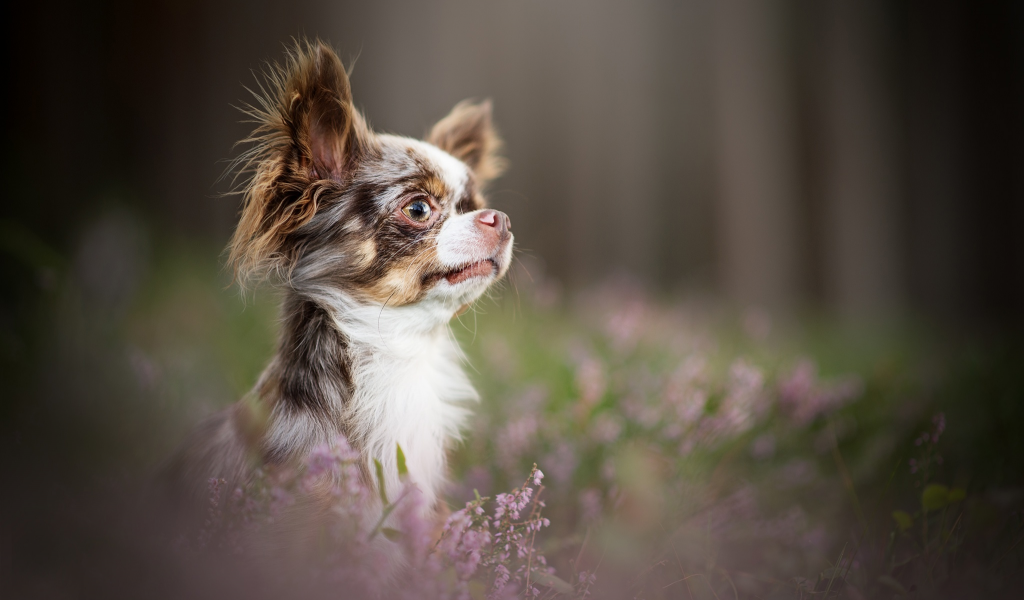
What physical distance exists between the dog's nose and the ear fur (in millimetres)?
432

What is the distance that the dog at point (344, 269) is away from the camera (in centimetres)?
139

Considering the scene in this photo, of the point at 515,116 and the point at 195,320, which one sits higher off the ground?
the point at 515,116

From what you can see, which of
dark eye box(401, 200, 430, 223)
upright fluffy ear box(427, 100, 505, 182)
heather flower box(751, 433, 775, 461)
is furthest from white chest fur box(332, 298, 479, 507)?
heather flower box(751, 433, 775, 461)

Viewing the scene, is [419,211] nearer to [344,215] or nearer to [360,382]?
[344,215]

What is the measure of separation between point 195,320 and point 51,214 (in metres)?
0.98

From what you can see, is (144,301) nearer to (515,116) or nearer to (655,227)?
(515,116)

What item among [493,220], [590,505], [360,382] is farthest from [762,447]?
[360,382]

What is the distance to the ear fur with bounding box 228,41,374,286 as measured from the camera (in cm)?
137

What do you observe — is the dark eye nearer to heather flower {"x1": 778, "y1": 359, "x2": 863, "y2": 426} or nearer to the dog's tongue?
the dog's tongue

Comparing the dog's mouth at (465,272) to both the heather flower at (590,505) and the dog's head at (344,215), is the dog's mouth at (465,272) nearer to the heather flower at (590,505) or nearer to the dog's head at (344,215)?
the dog's head at (344,215)

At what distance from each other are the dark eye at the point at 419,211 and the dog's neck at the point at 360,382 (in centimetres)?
25

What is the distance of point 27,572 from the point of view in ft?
3.30

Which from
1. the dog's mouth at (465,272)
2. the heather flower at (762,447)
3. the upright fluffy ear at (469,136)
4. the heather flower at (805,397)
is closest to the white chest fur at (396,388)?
the dog's mouth at (465,272)

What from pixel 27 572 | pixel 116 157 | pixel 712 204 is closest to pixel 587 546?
pixel 27 572
